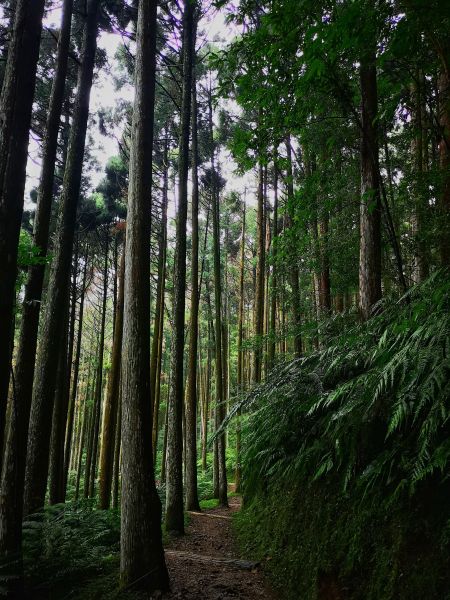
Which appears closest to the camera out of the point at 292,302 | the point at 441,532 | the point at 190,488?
the point at 441,532

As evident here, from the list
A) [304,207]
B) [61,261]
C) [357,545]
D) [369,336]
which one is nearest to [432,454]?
[357,545]

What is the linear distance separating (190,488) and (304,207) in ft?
30.9

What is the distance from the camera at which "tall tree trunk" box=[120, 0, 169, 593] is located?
446 centimetres

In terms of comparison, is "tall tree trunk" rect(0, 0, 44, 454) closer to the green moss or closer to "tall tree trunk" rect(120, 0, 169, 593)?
"tall tree trunk" rect(120, 0, 169, 593)

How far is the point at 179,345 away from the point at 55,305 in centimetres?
304

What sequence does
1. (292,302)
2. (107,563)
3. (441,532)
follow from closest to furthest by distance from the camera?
(441,532), (107,563), (292,302)

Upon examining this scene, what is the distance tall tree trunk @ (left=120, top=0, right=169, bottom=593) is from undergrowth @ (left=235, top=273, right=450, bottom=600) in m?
1.44

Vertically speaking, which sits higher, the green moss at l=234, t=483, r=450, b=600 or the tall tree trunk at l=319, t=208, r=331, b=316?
the tall tree trunk at l=319, t=208, r=331, b=316

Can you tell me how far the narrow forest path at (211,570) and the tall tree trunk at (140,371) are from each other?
0.44 meters

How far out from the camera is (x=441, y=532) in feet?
8.09

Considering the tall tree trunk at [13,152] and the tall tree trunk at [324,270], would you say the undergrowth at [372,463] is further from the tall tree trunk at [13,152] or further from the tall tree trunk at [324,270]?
the tall tree trunk at [324,270]

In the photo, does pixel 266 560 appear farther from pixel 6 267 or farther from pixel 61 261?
pixel 61 261

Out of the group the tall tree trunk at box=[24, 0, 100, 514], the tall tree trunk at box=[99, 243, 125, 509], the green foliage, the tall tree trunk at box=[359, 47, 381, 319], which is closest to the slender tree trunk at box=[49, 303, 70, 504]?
the tall tree trunk at box=[99, 243, 125, 509]

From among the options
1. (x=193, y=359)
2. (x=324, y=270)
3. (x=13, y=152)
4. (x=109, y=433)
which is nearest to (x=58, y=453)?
(x=109, y=433)
